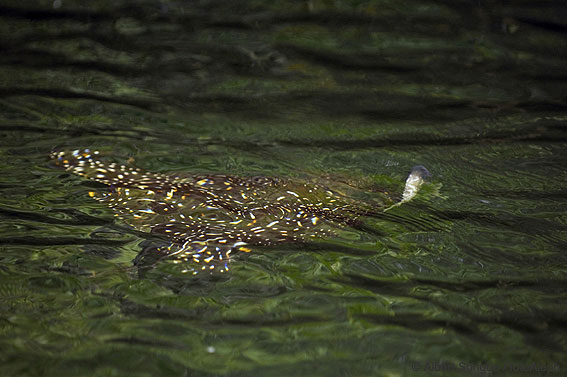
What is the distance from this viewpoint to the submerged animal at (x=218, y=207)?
11.8 feet

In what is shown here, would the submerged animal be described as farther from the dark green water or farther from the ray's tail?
the dark green water

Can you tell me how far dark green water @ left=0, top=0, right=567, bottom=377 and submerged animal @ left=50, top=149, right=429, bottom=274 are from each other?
0.42ft

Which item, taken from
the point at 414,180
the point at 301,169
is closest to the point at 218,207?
the point at 301,169

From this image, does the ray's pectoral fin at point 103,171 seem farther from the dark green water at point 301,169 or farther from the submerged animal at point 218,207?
the dark green water at point 301,169

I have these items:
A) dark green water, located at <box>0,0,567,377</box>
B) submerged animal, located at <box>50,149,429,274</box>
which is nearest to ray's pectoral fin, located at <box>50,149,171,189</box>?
submerged animal, located at <box>50,149,429,274</box>

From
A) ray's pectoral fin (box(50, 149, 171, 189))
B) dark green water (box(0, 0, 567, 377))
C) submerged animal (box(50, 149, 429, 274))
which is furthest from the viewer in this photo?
ray's pectoral fin (box(50, 149, 171, 189))

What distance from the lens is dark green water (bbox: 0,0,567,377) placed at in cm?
291

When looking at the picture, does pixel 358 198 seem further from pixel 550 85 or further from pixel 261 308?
pixel 550 85

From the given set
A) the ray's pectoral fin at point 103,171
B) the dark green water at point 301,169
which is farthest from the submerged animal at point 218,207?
the dark green water at point 301,169

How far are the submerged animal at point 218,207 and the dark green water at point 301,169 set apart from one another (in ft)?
0.42

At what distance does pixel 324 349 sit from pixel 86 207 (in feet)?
6.74

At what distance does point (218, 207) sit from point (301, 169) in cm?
106

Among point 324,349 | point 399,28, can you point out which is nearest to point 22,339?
point 324,349

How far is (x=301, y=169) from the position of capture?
4852 millimetres
